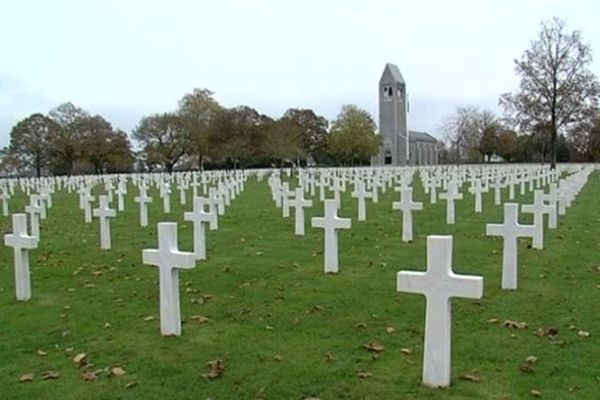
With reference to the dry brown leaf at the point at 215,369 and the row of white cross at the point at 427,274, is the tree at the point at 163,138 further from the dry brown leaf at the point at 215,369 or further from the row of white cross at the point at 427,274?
the dry brown leaf at the point at 215,369

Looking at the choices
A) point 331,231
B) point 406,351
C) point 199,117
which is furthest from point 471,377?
point 199,117

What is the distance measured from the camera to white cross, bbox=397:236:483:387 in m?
4.03

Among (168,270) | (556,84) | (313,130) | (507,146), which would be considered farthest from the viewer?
(313,130)

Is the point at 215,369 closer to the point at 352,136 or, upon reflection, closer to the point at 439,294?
the point at 439,294

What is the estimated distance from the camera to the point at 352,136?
241 ft

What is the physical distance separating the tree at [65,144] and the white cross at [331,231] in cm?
5608

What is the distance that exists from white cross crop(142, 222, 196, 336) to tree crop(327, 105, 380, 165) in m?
68.5

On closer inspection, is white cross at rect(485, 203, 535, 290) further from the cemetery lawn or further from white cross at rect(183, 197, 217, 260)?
white cross at rect(183, 197, 217, 260)

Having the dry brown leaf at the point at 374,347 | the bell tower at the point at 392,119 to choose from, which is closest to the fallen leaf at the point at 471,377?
the dry brown leaf at the point at 374,347

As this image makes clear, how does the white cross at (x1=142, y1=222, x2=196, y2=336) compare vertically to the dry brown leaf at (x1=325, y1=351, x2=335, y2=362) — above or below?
above

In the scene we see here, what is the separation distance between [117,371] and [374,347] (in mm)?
1935

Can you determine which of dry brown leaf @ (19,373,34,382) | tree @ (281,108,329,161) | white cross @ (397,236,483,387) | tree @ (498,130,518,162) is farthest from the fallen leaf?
tree @ (281,108,329,161)

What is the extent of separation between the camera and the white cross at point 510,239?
7.02m

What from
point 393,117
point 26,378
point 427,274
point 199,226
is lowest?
point 26,378
